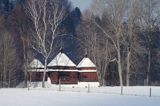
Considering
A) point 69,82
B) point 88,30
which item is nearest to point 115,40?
point 88,30

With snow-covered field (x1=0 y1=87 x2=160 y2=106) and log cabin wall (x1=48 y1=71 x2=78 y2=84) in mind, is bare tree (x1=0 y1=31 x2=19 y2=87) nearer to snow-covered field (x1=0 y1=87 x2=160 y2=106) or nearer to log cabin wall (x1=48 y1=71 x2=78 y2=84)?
log cabin wall (x1=48 y1=71 x2=78 y2=84)

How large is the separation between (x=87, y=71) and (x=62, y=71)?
4462 millimetres

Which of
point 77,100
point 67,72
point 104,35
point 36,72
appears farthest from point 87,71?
point 77,100

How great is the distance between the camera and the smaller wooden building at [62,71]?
78812 mm

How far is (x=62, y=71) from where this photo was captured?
79.2 meters

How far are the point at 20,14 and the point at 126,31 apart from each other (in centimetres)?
2496

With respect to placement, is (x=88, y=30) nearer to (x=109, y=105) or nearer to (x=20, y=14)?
(x=20, y=14)

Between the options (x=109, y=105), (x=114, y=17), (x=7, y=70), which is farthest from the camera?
(x=7, y=70)

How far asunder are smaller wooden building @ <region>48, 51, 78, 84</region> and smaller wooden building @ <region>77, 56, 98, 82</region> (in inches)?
42.9

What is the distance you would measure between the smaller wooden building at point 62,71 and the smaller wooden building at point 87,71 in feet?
3.57

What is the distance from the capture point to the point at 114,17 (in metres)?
68.1

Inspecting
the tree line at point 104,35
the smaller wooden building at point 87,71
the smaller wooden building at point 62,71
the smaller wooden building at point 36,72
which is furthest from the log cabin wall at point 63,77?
the tree line at point 104,35

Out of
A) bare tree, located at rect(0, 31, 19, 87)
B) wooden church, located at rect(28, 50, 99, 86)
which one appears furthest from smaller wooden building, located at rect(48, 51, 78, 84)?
bare tree, located at rect(0, 31, 19, 87)

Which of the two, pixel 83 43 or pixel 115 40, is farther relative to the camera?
pixel 83 43
